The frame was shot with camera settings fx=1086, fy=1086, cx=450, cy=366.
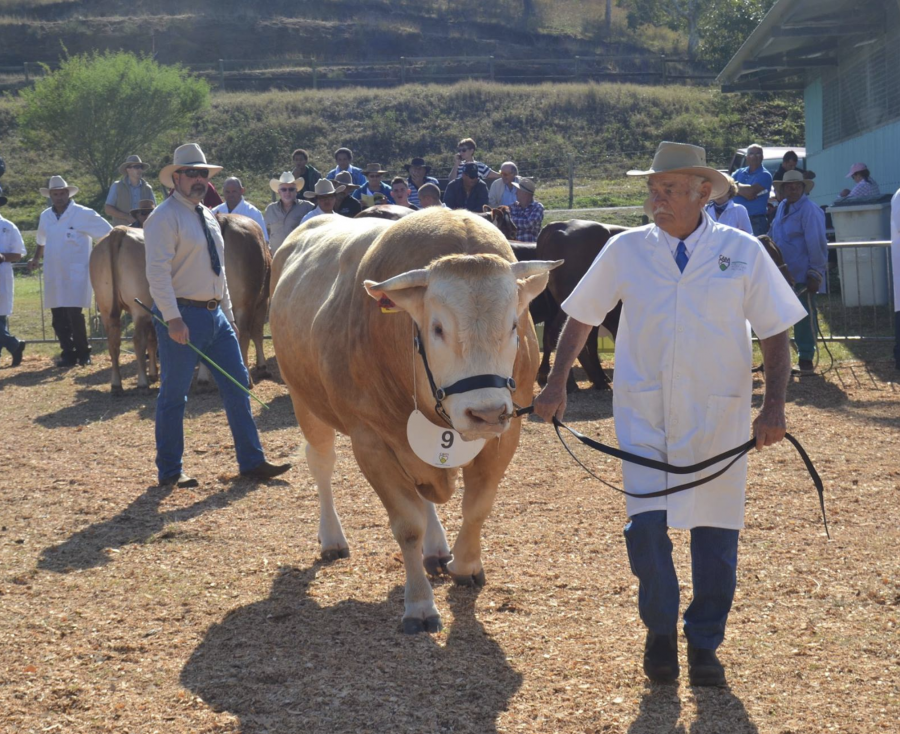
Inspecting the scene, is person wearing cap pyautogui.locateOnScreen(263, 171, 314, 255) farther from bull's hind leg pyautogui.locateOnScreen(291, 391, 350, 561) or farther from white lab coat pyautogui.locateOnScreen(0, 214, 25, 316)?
bull's hind leg pyautogui.locateOnScreen(291, 391, 350, 561)

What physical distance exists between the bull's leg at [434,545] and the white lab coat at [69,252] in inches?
382

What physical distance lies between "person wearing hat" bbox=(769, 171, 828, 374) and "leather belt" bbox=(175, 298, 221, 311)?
6156mm

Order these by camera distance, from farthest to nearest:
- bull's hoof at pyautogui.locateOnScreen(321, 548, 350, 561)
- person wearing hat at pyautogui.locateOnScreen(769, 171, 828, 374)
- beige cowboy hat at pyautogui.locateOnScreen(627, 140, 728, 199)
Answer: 1. person wearing hat at pyautogui.locateOnScreen(769, 171, 828, 374)
2. bull's hoof at pyautogui.locateOnScreen(321, 548, 350, 561)
3. beige cowboy hat at pyautogui.locateOnScreen(627, 140, 728, 199)

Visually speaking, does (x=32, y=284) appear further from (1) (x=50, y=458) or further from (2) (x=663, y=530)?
(2) (x=663, y=530)

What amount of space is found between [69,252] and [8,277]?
2.73 ft

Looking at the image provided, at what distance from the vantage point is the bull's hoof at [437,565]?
5770mm

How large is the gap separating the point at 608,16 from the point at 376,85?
78.3ft

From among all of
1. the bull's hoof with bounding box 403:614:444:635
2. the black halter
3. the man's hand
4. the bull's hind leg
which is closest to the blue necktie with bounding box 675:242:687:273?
the black halter

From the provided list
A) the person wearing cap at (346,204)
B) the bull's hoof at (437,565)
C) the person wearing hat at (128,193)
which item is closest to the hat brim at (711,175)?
the bull's hoof at (437,565)

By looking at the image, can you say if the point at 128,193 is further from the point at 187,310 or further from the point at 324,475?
the point at 324,475

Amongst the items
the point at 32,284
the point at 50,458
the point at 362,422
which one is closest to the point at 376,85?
the point at 32,284

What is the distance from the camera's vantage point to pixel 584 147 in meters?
38.1

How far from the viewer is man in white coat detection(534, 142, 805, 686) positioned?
416 cm

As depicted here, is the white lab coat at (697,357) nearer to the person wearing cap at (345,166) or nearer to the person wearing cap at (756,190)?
the person wearing cap at (756,190)
